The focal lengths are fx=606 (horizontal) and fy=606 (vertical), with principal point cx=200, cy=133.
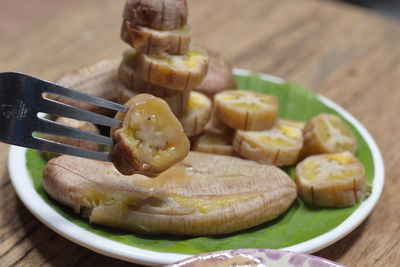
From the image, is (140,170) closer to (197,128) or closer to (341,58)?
(197,128)

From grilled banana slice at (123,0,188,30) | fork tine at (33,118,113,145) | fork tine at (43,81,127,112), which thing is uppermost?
grilled banana slice at (123,0,188,30)

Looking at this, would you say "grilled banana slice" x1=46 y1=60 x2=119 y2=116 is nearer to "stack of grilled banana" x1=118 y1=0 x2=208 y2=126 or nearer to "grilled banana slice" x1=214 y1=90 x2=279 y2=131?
"stack of grilled banana" x1=118 y1=0 x2=208 y2=126

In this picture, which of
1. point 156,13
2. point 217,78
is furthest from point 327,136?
point 156,13

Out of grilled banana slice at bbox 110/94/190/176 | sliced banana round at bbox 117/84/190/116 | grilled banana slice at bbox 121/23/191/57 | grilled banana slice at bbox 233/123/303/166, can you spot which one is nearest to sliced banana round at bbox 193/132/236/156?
grilled banana slice at bbox 233/123/303/166

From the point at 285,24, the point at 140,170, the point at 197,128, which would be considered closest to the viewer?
the point at 140,170

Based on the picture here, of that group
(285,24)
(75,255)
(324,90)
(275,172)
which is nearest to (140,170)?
(75,255)

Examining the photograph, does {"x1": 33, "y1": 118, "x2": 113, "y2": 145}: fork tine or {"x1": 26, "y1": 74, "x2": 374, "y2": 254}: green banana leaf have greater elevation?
{"x1": 33, "y1": 118, "x2": 113, "y2": 145}: fork tine

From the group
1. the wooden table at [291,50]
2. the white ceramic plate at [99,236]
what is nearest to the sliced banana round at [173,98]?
the white ceramic plate at [99,236]
